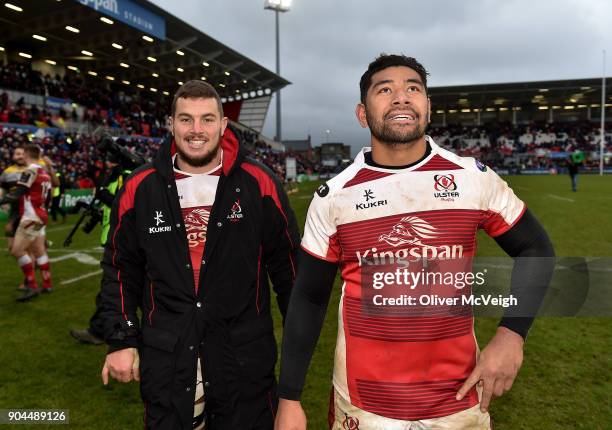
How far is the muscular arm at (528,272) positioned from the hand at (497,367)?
55 millimetres

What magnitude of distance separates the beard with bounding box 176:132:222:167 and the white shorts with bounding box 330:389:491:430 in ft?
4.38

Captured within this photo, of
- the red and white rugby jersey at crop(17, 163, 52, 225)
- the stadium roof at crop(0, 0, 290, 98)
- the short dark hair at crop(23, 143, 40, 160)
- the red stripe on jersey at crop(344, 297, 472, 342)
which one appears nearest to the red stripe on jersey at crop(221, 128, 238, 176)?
the red stripe on jersey at crop(344, 297, 472, 342)

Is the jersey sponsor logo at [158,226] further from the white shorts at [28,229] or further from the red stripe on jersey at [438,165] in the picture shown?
the white shorts at [28,229]

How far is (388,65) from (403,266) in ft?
2.53

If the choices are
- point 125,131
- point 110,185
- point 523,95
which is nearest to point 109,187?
point 110,185

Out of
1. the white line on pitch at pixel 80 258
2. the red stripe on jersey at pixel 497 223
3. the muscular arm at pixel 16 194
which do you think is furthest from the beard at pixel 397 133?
the white line on pitch at pixel 80 258

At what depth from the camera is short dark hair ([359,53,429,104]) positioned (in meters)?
1.74

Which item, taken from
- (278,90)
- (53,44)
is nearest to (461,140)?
(278,90)

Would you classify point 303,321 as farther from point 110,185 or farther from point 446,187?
point 110,185

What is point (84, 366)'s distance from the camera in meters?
4.34

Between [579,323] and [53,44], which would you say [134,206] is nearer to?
[579,323]

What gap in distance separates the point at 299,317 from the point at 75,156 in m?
22.7

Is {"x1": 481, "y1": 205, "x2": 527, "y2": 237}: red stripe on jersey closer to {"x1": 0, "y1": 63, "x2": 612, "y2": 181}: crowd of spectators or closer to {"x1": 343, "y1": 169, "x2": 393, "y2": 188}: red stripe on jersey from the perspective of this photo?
{"x1": 343, "y1": 169, "x2": 393, "y2": 188}: red stripe on jersey

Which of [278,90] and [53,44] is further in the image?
[278,90]
